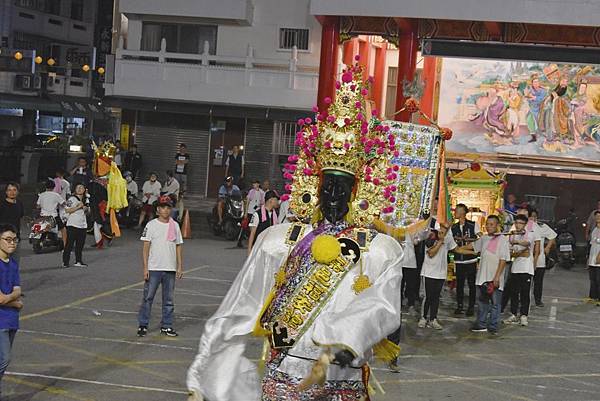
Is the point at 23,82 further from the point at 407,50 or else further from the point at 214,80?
the point at 407,50

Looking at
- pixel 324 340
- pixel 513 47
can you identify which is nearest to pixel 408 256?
pixel 324 340

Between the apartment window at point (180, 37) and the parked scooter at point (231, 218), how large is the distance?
845cm

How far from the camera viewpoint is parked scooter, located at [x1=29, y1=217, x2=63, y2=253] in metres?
20.2

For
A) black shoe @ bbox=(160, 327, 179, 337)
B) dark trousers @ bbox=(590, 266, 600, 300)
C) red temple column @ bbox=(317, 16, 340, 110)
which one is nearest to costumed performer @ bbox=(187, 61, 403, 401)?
black shoe @ bbox=(160, 327, 179, 337)

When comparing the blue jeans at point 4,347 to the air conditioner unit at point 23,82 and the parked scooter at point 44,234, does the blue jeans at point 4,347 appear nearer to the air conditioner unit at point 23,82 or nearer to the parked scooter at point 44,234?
the parked scooter at point 44,234

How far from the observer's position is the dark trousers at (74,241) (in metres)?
18.8

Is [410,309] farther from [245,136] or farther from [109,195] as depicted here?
[245,136]

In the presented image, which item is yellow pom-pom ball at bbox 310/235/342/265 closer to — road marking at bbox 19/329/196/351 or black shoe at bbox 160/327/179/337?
road marking at bbox 19/329/196/351

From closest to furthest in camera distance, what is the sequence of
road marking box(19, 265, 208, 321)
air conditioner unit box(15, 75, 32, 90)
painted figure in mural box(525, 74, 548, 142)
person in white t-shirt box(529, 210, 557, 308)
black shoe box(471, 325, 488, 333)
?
road marking box(19, 265, 208, 321), black shoe box(471, 325, 488, 333), person in white t-shirt box(529, 210, 557, 308), painted figure in mural box(525, 74, 548, 142), air conditioner unit box(15, 75, 32, 90)

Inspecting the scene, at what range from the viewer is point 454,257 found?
672 inches

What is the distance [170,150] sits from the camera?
3456cm

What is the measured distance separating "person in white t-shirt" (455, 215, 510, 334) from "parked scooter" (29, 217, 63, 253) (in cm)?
882

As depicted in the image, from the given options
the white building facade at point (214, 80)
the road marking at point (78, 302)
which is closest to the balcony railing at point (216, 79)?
the white building facade at point (214, 80)

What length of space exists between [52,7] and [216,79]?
79.6 feet
